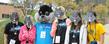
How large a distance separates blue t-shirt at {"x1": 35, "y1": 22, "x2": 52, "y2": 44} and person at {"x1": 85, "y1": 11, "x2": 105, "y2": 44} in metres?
1.01

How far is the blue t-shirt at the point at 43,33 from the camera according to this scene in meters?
9.70

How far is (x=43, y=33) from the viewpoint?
9.73m

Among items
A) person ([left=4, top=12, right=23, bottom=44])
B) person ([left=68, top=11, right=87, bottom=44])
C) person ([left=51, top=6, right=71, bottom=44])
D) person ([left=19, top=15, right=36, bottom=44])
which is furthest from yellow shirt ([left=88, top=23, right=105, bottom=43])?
person ([left=4, top=12, right=23, bottom=44])

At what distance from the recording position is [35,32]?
9750mm

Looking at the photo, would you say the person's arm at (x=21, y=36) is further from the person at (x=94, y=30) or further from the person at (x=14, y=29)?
the person at (x=94, y=30)

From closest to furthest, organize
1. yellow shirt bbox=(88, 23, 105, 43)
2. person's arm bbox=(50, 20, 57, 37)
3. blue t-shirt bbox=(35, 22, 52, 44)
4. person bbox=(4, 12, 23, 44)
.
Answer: yellow shirt bbox=(88, 23, 105, 43) < person's arm bbox=(50, 20, 57, 37) < blue t-shirt bbox=(35, 22, 52, 44) < person bbox=(4, 12, 23, 44)

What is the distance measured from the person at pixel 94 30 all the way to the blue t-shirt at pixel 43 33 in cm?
101

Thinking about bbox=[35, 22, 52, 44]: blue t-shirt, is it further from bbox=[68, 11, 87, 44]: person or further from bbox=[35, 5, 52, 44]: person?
bbox=[68, 11, 87, 44]: person

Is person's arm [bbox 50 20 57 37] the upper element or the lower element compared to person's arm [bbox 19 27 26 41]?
upper

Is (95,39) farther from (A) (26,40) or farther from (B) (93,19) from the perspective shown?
(A) (26,40)

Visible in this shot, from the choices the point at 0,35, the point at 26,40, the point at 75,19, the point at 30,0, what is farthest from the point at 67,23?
the point at 30,0

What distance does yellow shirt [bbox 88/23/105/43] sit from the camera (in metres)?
9.44

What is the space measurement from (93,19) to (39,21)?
1.35 m

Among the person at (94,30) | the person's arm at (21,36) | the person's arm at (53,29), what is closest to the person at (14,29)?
the person's arm at (21,36)
